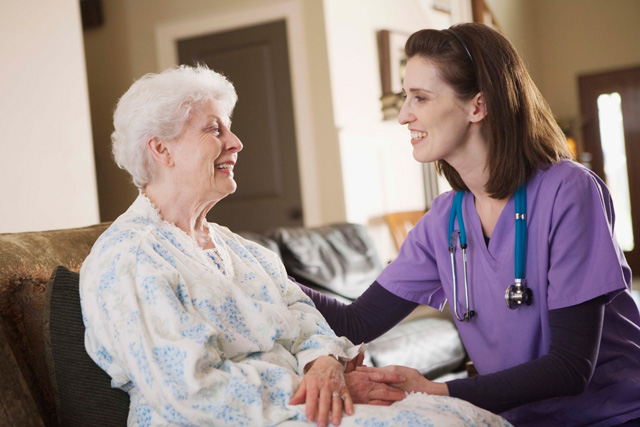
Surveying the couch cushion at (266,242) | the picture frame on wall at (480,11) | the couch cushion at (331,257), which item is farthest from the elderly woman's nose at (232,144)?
the picture frame on wall at (480,11)

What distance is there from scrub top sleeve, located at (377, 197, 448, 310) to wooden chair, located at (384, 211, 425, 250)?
10.6ft

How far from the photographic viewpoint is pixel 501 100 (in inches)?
59.8

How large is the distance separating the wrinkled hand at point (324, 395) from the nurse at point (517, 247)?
14 cm

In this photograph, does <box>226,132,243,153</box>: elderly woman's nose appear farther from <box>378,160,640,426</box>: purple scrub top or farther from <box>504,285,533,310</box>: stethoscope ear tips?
<box>504,285,533,310</box>: stethoscope ear tips

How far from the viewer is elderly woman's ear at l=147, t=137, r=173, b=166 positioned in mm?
1599

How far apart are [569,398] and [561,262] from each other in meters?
0.29

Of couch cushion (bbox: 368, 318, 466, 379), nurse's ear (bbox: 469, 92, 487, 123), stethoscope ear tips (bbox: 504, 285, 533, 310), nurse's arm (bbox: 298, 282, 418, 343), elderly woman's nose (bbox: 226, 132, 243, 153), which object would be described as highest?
nurse's ear (bbox: 469, 92, 487, 123)

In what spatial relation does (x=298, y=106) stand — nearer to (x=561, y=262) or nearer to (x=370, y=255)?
(x=370, y=255)

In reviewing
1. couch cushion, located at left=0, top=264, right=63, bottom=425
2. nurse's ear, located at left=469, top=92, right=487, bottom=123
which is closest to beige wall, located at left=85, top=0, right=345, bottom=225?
nurse's ear, located at left=469, top=92, right=487, bottom=123

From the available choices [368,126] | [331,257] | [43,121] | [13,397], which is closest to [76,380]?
[13,397]

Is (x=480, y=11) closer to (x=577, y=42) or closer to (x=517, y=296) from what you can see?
(x=577, y=42)

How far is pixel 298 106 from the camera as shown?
16.1 ft

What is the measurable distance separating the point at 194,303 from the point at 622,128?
730 cm

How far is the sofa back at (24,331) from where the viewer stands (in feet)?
4.32
